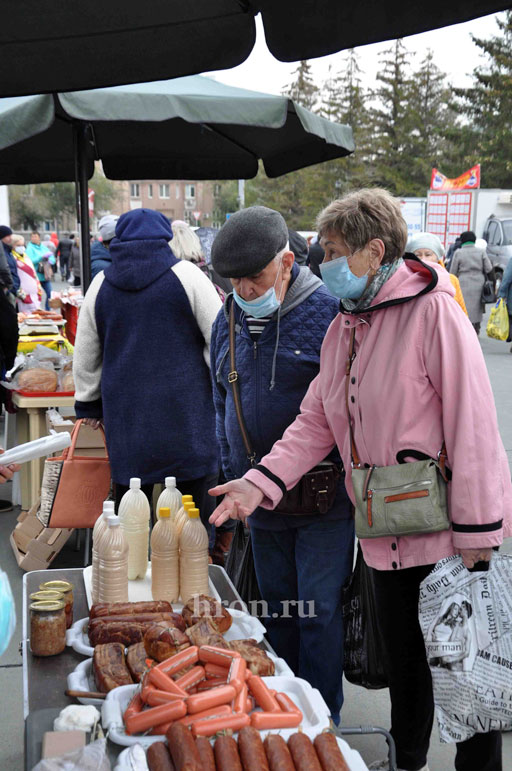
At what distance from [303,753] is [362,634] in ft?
3.82

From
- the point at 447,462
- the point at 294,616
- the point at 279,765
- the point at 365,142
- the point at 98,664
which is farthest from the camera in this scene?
the point at 365,142

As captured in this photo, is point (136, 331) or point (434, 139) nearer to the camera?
point (136, 331)

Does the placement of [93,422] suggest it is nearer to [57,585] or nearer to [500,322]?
[57,585]

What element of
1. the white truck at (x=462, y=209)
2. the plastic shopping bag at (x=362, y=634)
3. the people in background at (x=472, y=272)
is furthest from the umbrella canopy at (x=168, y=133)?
the white truck at (x=462, y=209)

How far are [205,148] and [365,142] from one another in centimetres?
5019

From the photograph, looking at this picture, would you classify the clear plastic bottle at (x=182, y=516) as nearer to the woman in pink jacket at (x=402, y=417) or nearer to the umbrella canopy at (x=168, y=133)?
the woman in pink jacket at (x=402, y=417)

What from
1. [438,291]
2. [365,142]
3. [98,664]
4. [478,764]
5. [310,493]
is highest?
[365,142]

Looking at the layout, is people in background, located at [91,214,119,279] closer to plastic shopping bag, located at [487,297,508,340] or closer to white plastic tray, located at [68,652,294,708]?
white plastic tray, located at [68,652,294,708]

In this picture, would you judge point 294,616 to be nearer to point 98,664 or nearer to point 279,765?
point 98,664

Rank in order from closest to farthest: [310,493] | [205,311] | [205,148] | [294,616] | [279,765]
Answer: [279,765], [310,493], [294,616], [205,311], [205,148]

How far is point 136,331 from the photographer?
13.1 feet

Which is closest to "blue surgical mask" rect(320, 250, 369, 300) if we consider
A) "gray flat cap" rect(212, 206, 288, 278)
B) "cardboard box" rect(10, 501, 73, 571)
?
"gray flat cap" rect(212, 206, 288, 278)

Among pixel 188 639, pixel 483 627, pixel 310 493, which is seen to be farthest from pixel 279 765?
pixel 310 493

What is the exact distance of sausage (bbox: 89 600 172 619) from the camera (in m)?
2.38
